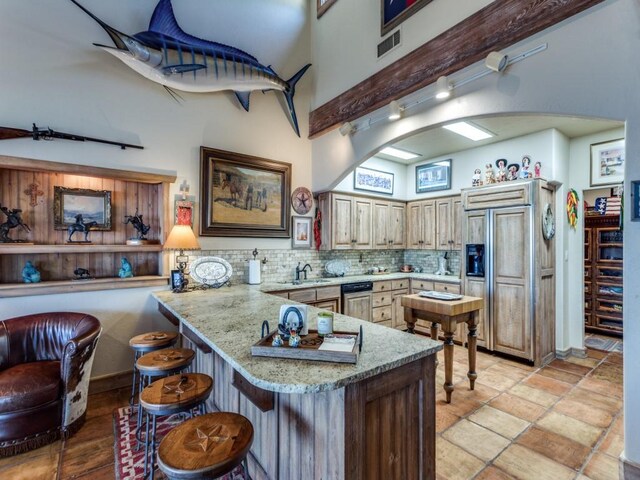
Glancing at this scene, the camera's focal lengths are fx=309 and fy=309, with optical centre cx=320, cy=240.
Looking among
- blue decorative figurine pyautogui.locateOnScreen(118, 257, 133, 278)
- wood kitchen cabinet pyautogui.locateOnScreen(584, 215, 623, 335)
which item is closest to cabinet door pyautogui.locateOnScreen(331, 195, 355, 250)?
blue decorative figurine pyautogui.locateOnScreen(118, 257, 133, 278)

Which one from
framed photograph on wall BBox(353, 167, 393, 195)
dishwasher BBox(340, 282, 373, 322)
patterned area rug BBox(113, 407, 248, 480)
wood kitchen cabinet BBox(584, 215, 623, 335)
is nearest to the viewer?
patterned area rug BBox(113, 407, 248, 480)

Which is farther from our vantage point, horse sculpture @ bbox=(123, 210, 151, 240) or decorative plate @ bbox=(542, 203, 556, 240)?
decorative plate @ bbox=(542, 203, 556, 240)

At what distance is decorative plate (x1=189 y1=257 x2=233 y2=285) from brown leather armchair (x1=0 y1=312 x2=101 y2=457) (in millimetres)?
1029

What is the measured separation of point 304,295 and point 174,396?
7.64ft

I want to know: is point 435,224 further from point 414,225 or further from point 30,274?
point 30,274

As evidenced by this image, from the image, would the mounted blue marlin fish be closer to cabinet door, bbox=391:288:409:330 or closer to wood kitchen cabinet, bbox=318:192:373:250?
wood kitchen cabinet, bbox=318:192:373:250

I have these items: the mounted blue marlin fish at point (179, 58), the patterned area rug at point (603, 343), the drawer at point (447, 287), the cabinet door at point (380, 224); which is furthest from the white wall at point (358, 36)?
the patterned area rug at point (603, 343)

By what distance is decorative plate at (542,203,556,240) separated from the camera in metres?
3.67

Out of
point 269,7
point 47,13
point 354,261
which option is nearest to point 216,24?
point 269,7

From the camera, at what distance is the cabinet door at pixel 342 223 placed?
4.61 m

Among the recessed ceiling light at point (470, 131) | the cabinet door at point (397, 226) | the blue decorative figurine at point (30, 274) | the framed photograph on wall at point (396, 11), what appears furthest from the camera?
the cabinet door at point (397, 226)

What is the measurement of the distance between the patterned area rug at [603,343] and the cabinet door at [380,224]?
126 inches

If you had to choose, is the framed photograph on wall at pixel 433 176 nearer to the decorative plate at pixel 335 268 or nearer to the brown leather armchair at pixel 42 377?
the decorative plate at pixel 335 268

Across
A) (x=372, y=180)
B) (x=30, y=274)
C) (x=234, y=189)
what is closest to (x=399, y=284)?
(x=372, y=180)
